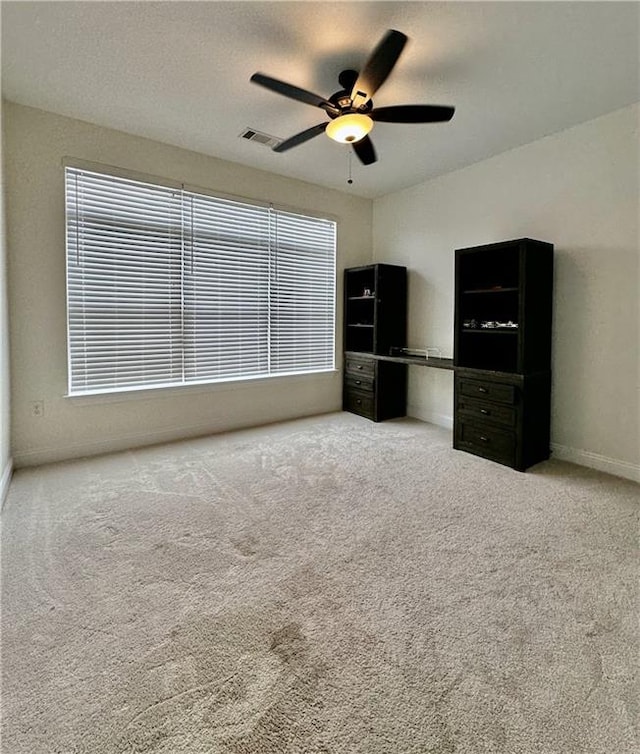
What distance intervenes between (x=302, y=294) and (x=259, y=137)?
1.72 meters

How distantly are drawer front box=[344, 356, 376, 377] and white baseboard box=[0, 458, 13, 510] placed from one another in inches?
137

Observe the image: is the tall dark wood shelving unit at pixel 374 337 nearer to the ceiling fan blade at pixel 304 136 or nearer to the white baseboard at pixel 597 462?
the white baseboard at pixel 597 462

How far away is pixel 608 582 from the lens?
74.9 inches

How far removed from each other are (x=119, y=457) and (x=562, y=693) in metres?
3.38

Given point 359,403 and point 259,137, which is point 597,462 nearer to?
point 359,403

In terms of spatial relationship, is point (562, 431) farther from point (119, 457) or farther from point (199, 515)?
point (119, 457)

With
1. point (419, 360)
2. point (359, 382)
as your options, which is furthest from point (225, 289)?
point (419, 360)

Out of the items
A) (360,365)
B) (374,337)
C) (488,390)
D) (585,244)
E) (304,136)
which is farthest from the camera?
(360,365)

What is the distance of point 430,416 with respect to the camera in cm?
480

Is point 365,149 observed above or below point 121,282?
above

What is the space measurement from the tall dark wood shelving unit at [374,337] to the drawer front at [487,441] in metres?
1.19

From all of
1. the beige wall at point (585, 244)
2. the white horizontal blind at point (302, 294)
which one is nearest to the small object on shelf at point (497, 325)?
the beige wall at point (585, 244)

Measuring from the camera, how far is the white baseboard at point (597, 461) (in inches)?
125

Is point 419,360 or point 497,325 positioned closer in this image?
point 497,325
